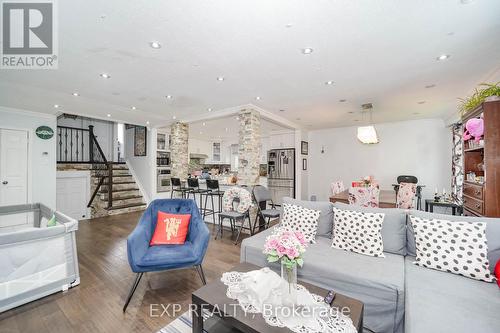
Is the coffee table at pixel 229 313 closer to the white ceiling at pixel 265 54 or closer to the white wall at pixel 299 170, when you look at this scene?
the white ceiling at pixel 265 54

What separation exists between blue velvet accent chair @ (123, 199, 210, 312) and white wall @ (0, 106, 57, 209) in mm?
4345

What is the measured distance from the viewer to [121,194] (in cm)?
650

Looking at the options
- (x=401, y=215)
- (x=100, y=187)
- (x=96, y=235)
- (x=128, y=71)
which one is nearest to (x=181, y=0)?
(x=128, y=71)

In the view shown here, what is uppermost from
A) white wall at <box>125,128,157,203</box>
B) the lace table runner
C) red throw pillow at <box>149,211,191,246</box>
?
white wall at <box>125,128,157,203</box>

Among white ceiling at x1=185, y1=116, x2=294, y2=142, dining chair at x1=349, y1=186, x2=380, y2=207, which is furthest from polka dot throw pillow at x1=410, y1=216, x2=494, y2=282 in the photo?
white ceiling at x1=185, y1=116, x2=294, y2=142

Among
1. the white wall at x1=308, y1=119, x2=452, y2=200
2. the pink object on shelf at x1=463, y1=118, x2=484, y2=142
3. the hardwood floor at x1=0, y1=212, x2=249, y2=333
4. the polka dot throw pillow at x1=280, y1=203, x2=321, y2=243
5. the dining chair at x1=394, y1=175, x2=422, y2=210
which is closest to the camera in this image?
the hardwood floor at x1=0, y1=212, x2=249, y2=333

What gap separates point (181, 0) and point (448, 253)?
3.10 meters

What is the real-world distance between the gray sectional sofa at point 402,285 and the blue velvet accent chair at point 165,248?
530 mm

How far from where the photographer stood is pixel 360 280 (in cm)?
175

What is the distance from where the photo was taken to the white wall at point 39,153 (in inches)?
188

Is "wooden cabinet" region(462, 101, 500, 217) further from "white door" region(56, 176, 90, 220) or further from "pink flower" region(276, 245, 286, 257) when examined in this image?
"white door" region(56, 176, 90, 220)

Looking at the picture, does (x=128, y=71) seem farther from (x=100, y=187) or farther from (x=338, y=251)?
(x=100, y=187)

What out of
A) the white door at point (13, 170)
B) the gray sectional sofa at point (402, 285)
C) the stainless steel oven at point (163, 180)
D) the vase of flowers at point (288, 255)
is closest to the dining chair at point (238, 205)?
the gray sectional sofa at point (402, 285)

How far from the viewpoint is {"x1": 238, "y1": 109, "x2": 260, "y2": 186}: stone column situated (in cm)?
471
